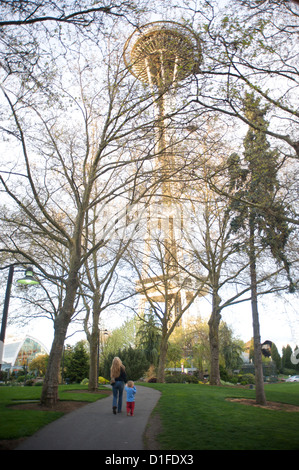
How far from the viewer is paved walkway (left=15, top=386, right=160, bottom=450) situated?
5129 mm

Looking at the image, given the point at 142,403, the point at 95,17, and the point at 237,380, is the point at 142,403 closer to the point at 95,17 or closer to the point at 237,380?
the point at 95,17

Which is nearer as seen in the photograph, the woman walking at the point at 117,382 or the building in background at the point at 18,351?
the woman walking at the point at 117,382

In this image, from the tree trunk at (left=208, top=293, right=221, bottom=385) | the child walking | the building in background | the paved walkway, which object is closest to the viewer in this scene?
the paved walkway

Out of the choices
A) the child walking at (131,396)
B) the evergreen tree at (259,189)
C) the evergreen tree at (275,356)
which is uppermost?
the evergreen tree at (259,189)

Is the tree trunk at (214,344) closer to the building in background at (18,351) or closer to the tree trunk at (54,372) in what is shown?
the tree trunk at (54,372)

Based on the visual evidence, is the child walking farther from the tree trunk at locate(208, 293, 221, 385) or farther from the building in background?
the building in background

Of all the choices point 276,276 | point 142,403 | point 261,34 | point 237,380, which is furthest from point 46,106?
point 237,380

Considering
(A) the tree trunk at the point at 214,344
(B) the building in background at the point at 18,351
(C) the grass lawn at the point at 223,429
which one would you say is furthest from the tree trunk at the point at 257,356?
(B) the building in background at the point at 18,351

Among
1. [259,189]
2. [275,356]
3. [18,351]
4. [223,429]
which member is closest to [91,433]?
[223,429]

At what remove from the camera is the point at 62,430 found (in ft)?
20.6

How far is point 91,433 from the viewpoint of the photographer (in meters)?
6.06

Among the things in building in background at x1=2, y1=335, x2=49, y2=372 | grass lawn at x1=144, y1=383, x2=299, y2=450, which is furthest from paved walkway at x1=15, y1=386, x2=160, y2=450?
building in background at x1=2, y1=335, x2=49, y2=372

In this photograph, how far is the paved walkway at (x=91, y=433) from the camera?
5.13m

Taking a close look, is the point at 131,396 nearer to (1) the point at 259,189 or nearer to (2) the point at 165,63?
(1) the point at 259,189
